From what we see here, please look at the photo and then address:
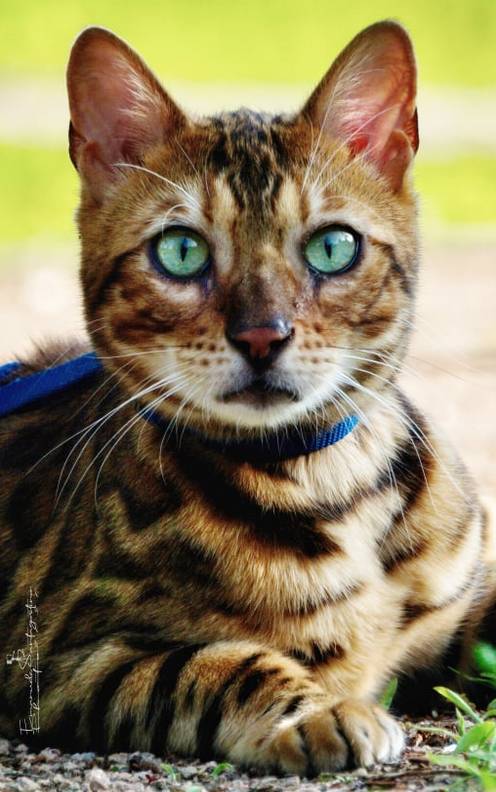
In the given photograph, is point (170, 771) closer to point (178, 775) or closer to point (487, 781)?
point (178, 775)

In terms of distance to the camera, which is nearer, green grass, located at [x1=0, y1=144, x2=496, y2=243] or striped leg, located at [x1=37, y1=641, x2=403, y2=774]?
striped leg, located at [x1=37, y1=641, x2=403, y2=774]

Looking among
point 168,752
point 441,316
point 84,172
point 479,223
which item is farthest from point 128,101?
point 479,223

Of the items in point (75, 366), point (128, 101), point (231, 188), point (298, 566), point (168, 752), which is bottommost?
point (168, 752)

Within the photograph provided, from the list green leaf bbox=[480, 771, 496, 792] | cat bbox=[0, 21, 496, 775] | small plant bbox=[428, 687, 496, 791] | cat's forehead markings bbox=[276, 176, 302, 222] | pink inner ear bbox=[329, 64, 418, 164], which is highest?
pink inner ear bbox=[329, 64, 418, 164]

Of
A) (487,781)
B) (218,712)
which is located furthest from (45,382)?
(487,781)

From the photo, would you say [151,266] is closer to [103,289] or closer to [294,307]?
[103,289]

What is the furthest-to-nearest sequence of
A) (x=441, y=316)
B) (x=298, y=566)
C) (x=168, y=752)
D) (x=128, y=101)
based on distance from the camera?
(x=441, y=316) < (x=128, y=101) < (x=298, y=566) < (x=168, y=752)

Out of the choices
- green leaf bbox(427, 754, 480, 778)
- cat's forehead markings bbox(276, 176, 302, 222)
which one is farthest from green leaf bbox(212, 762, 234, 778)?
cat's forehead markings bbox(276, 176, 302, 222)
